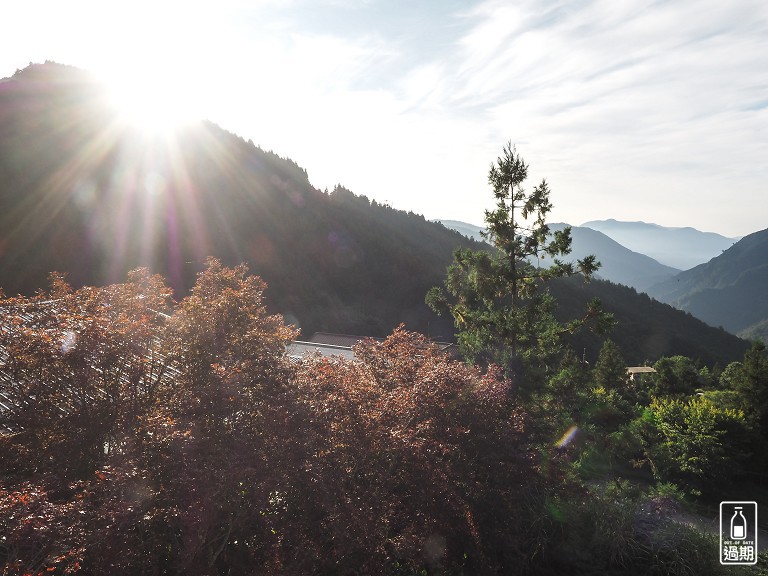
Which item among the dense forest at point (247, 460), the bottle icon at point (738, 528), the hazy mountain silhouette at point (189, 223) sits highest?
the hazy mountain silhouette at point (189, 223)

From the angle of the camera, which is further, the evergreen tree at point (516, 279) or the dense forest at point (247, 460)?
the evergreen tree at point (516, 279)

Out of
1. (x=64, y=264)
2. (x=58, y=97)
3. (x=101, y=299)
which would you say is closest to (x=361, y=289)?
(x=64, y=264)

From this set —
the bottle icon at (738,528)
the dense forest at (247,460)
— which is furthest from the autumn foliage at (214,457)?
the bottle icon at (738,528)

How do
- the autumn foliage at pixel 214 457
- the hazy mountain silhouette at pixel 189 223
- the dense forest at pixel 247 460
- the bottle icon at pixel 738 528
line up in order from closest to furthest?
the autumn foliage at pixel 214 457 < the dense forest at pixel 247 460 < the bottle icon at pixel 738 528 < the hazy mountain silhouette at pixel 189 223

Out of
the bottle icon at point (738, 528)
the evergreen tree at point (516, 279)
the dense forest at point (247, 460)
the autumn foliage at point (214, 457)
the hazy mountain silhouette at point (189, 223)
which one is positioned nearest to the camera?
the autumn foliage at point (214, 457)

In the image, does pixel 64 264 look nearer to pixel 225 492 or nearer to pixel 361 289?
pixel 361 289

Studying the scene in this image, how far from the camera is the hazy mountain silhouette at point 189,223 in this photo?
46.7 m

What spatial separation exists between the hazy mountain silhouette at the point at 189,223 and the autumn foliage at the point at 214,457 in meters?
37.8

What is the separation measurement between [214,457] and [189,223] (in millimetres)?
59953

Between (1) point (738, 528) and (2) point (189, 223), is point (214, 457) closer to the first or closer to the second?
(1) point (738, 528)

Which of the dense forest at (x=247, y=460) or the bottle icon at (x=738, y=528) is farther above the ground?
the dense forest at (x=247, y=460)

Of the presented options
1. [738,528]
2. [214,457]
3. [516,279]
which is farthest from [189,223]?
[738,528]

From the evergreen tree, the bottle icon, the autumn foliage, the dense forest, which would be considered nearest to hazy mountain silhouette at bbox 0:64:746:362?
the evergreen tree

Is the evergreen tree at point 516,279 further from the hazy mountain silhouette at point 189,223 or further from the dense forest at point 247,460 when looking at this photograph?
the hazy mountain silhouette at point 189,223
